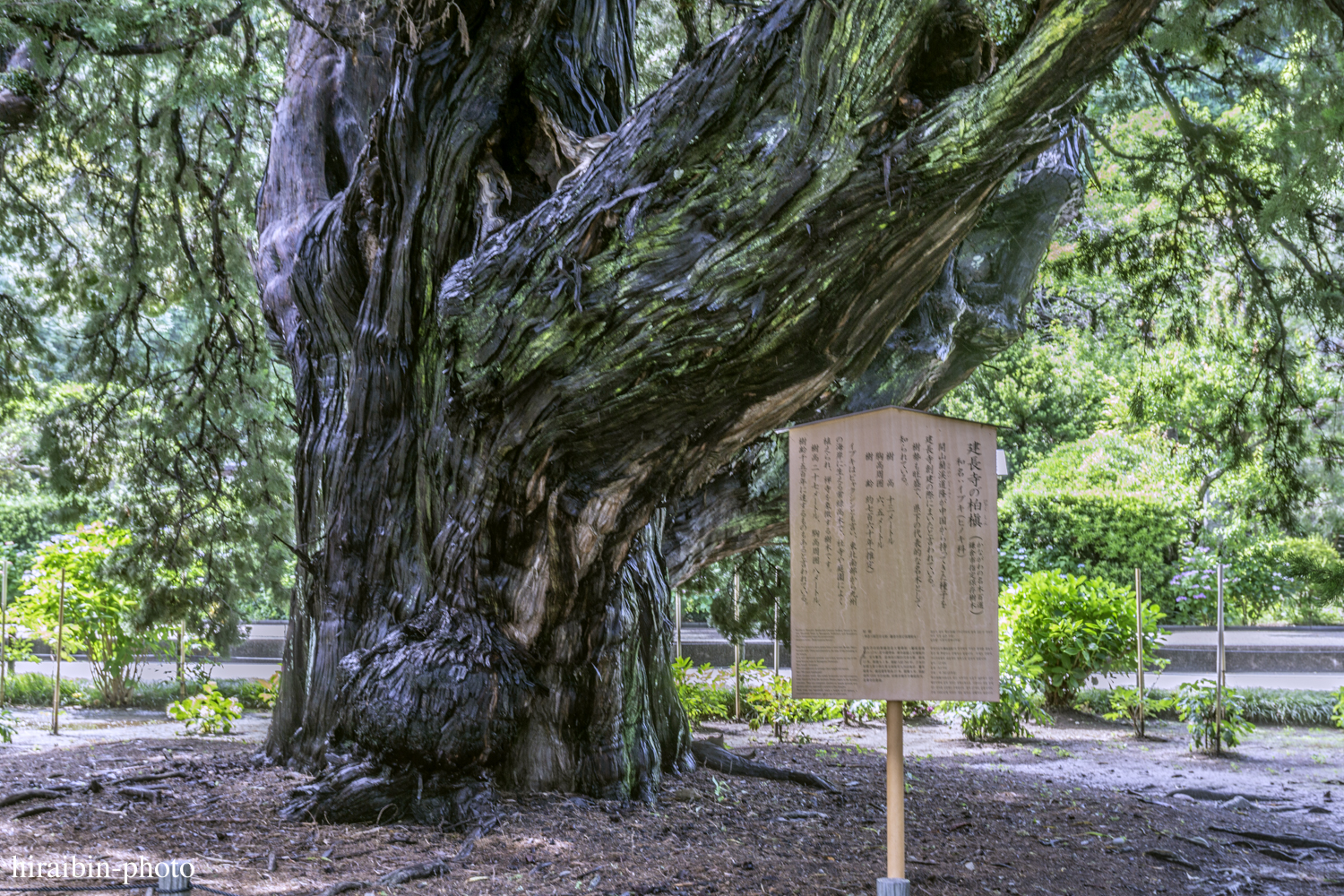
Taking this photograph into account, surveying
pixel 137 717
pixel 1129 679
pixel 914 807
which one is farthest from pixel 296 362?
pixel 1129 679

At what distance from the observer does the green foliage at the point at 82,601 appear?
980 cm

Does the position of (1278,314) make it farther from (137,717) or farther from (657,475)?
(137,717)

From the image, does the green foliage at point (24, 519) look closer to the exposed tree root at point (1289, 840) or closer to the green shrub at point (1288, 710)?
the green shrub at point (1288, 710)

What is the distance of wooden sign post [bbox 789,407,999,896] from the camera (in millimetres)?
3506

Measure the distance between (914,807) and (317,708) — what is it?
10.9 feet

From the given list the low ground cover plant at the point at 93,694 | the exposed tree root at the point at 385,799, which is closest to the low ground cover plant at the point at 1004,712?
the exposed tree root at the point at 385,799

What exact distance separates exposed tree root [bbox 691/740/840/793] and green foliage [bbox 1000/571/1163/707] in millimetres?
4278

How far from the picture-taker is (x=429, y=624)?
4.68m

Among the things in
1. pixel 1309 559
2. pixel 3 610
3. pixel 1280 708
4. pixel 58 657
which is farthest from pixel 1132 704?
pixel 3 610

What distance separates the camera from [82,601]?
9.85 m

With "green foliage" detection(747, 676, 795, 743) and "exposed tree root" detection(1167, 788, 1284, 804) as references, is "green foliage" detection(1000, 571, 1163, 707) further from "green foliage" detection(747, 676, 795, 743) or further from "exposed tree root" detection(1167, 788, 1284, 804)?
"exposed tree root" detection(1167, 788, 1284, 804)

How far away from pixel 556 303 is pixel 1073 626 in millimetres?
7261

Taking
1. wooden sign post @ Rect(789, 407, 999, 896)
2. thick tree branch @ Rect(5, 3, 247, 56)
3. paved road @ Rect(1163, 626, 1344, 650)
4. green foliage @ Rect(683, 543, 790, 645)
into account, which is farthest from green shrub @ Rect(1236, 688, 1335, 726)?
thick tree branch @ Rect(5, 3, 247, 56)

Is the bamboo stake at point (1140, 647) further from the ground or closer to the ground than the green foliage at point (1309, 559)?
closer to the ground
